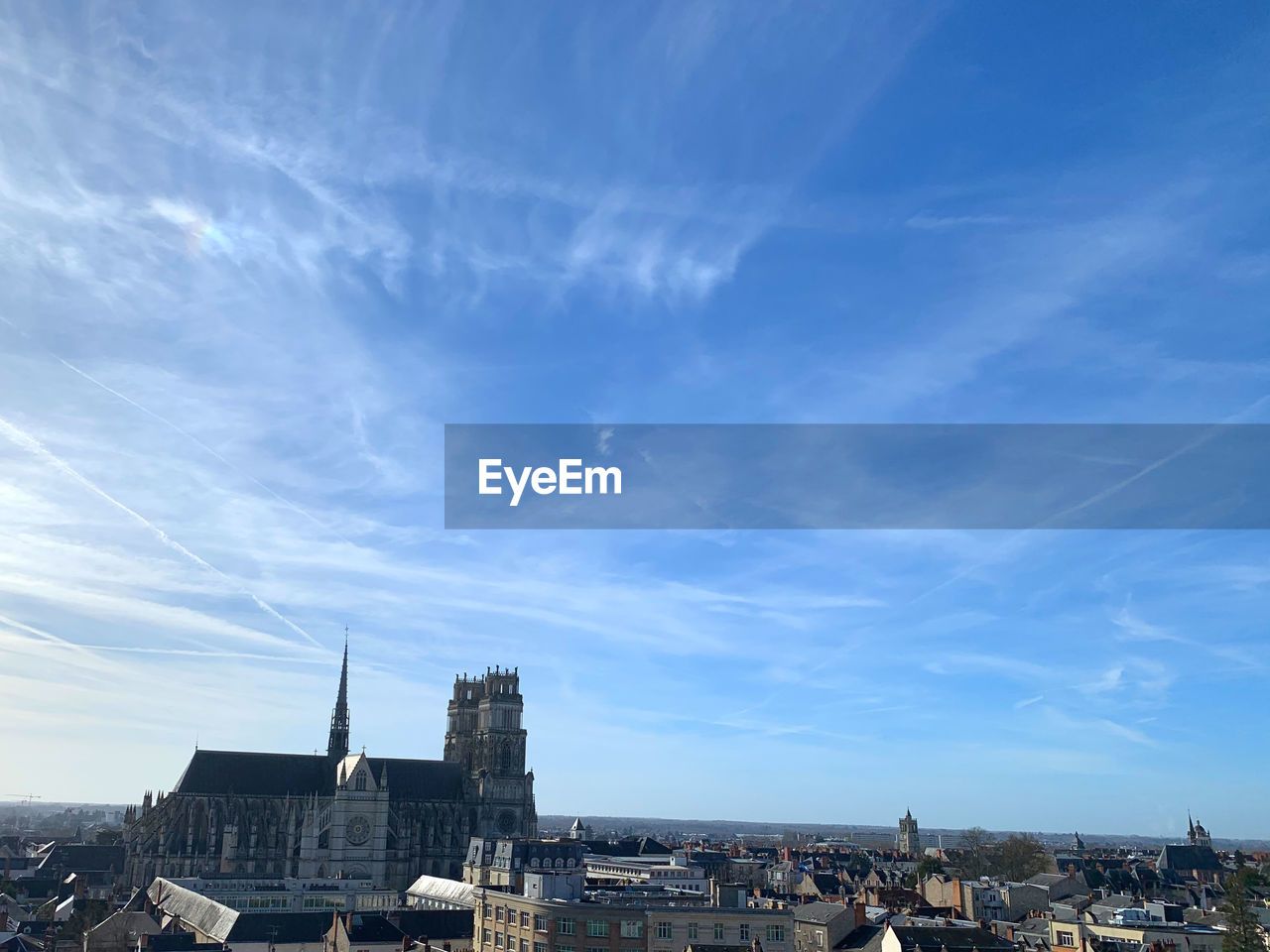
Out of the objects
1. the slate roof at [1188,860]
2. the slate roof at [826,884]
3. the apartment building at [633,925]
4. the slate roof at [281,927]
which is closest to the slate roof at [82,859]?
the slate roof at [281,927]

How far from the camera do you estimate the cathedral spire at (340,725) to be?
167125 millimetres

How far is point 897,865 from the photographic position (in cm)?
17912

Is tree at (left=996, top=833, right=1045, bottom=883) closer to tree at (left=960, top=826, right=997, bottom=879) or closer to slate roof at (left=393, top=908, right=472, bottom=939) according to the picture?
tree at (left=960, top=826, right=997, bottom=879)

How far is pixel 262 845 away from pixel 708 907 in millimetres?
102345

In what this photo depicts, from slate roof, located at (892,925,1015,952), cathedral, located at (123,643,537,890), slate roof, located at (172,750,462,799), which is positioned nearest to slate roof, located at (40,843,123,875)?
cathedral, located at (123,643,537,890)

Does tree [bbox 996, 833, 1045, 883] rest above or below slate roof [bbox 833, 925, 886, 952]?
above

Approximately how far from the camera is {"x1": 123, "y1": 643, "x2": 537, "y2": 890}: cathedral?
142875 mm

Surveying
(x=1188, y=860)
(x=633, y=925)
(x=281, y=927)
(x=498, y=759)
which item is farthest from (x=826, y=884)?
(x=633, y=925)

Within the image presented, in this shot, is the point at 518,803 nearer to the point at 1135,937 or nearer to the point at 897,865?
the point at 897,865

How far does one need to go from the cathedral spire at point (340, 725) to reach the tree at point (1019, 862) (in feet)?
331

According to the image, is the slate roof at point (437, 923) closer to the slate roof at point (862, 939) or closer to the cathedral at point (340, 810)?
the slate roof at point (862, 939)

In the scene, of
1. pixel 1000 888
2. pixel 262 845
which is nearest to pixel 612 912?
pixel 1000 888

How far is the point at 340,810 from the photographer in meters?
146

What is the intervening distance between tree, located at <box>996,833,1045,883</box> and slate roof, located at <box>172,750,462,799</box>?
269 feet
